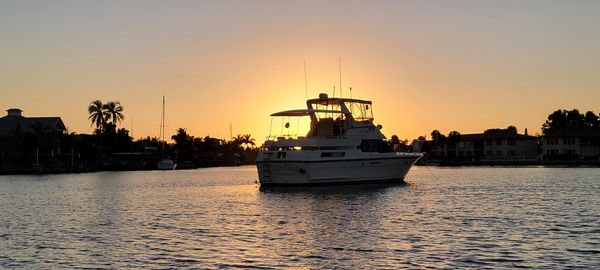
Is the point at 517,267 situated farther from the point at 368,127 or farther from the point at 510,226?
the point at 368,127

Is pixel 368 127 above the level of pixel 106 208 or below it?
above

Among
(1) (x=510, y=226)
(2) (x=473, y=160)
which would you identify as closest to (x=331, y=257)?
(1) (x=510, y=226)

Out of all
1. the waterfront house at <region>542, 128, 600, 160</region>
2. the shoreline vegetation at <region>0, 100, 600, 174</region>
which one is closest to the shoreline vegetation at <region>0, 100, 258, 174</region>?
the shoreline vegetation at <region>0, 100, 600, 174</region>

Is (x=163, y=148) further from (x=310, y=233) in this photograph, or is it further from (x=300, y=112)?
(x=310, y=233)

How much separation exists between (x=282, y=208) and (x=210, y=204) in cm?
693

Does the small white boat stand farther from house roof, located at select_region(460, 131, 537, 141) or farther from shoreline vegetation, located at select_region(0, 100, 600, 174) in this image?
house roof, located at select_region(460, 131, 537, 141)

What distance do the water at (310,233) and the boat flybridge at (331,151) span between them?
12344 millimetres

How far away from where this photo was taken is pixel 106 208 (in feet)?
144

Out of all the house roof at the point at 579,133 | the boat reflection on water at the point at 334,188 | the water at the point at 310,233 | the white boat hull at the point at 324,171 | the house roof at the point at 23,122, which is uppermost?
the house roof at the point at 23,122

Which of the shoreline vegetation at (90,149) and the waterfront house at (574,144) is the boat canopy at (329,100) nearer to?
the shoreline vegetation at (90,149)

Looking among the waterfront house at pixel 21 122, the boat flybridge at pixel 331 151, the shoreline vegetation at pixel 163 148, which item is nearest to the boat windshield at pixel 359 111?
the boat flybridge at pixel 331 151

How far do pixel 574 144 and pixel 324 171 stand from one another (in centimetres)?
10367

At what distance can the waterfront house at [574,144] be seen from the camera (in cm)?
14288

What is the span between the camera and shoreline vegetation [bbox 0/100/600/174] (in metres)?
126
